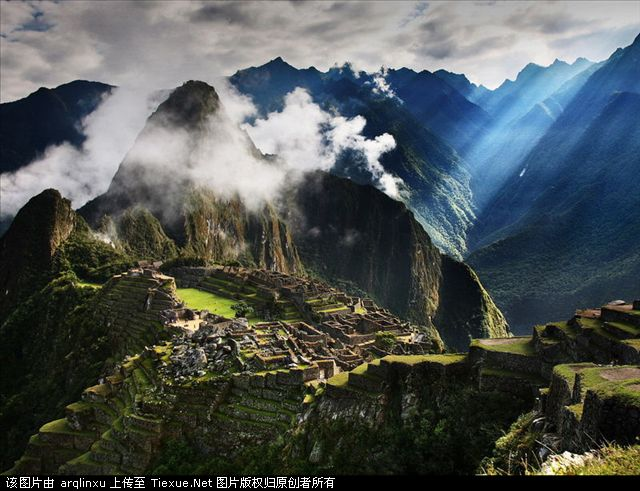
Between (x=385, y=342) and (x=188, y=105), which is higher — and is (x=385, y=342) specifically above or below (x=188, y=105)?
below

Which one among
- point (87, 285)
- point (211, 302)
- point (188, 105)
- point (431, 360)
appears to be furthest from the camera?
point (188, 105)

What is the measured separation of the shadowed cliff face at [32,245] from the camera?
96.5 m

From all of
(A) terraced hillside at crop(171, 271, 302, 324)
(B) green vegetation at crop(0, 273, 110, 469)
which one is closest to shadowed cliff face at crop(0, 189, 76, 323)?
(B) green vegetation at crop(0, 273, 110, 469)

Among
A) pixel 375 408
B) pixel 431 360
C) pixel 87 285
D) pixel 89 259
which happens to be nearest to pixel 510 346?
pixel 431 360

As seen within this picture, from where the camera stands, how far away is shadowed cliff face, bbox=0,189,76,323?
96.5 meters

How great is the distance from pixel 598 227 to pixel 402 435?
160094 mm

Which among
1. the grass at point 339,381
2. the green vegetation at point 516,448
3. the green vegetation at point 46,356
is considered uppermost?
the green vegetation at point 516,448

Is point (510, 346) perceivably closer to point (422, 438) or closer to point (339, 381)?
point (422, 438)

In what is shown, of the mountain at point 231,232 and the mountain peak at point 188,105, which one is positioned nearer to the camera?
the mountain at point 231,232

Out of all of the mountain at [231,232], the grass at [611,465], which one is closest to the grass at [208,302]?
the grass at [611,465]

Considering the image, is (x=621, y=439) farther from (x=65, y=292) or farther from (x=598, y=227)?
(x=598, y=227)

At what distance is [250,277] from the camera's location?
256ft

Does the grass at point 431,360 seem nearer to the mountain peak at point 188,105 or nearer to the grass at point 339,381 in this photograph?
the grass at point 339,381

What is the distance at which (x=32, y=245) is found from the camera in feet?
333
